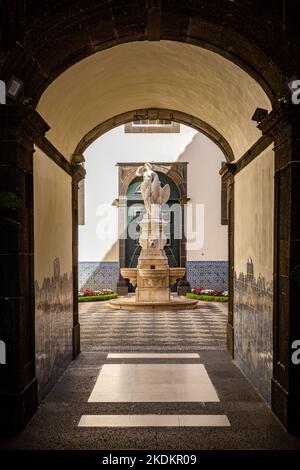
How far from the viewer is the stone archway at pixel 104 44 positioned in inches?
159

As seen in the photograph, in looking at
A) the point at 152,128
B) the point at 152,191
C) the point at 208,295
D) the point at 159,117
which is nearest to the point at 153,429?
the point at 159,117

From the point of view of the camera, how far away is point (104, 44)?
181 inches

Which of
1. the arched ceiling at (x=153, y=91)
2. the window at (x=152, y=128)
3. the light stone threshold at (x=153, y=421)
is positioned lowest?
the light stone threshold at (x=153, y=421)

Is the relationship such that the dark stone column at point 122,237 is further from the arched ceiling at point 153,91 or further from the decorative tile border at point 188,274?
the arched ceiling at point 153,91

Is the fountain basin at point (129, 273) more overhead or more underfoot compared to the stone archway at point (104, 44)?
more underfoot

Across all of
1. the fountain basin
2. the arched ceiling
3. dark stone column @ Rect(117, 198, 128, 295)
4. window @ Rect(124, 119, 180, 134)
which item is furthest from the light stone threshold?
window @ Rect(124, 119, 180, 134)

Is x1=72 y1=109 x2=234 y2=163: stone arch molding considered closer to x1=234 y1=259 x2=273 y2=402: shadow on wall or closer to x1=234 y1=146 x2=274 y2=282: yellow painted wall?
x1=234 y1=146 x2=274 y2=282: yellow painted wall

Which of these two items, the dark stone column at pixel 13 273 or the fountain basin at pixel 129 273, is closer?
the dark stone column at pixel 13 273

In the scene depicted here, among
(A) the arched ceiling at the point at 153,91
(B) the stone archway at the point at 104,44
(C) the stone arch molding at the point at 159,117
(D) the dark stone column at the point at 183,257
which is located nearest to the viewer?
(B) the stone archway at the point at 104,44

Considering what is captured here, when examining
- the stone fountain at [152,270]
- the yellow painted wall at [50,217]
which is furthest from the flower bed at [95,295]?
the yellow painted wall at [50,217]

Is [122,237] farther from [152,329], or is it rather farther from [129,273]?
[152,329]

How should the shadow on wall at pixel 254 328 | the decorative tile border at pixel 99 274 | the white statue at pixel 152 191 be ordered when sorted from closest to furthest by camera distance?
the shadow on wall at pixel 254 328 → the white statue at pixel 152 191 → the decorative tile border at pixel 99 274

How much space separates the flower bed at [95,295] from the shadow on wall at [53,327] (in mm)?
7408

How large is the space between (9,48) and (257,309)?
363 cm
